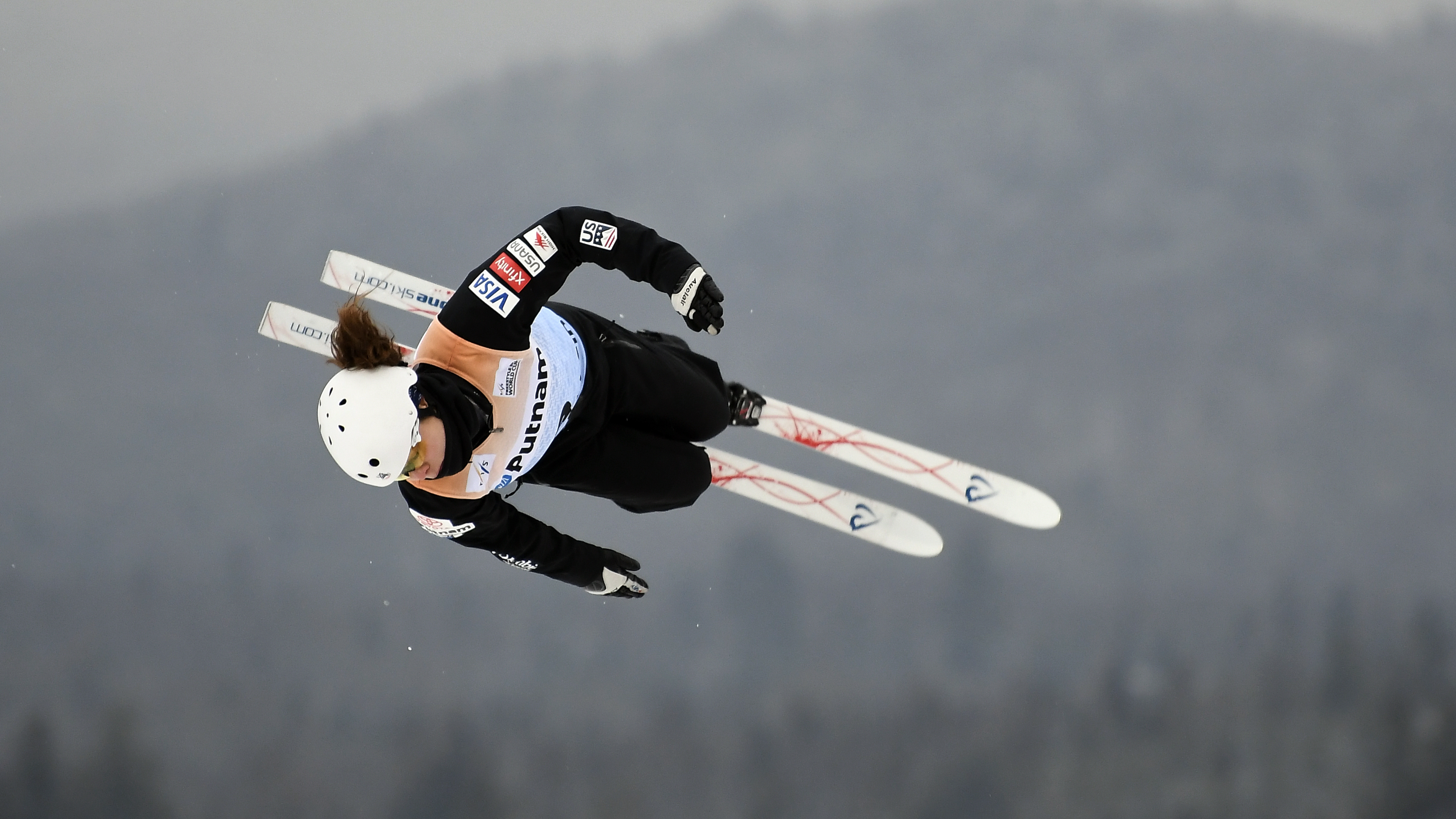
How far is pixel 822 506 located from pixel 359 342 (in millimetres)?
1922

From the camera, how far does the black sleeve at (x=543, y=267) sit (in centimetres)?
189

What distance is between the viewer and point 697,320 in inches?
75.1

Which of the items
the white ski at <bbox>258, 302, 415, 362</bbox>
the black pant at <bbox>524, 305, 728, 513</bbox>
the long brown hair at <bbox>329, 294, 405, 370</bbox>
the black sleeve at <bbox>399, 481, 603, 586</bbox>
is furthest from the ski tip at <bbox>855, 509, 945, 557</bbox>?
the long brown hair at <bbox>329, 294, 405, 370</bbox>

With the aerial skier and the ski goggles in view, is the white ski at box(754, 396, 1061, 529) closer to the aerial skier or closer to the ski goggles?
the aerial skier

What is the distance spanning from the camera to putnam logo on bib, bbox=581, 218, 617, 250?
78.0 inches

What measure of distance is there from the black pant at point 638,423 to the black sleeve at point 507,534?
153 millimetres

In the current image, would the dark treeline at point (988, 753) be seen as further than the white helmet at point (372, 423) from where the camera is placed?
Yes

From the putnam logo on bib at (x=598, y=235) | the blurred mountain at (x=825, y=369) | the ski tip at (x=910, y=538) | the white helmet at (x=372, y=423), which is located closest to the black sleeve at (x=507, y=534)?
the white helmet at (x=372, y=423)

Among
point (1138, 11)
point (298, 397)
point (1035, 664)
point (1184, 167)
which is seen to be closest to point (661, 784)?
point (1035, 664)

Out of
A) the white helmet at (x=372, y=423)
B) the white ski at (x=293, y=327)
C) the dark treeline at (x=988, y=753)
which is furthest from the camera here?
the dark treeline at (x=988, y=753)

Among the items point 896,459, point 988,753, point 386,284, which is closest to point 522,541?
point 386,284

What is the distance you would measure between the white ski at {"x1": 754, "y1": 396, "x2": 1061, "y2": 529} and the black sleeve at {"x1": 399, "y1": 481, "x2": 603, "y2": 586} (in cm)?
99

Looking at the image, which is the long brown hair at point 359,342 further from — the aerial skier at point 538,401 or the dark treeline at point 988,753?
the dark treeline at point 988,753

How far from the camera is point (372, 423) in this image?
163 cm
